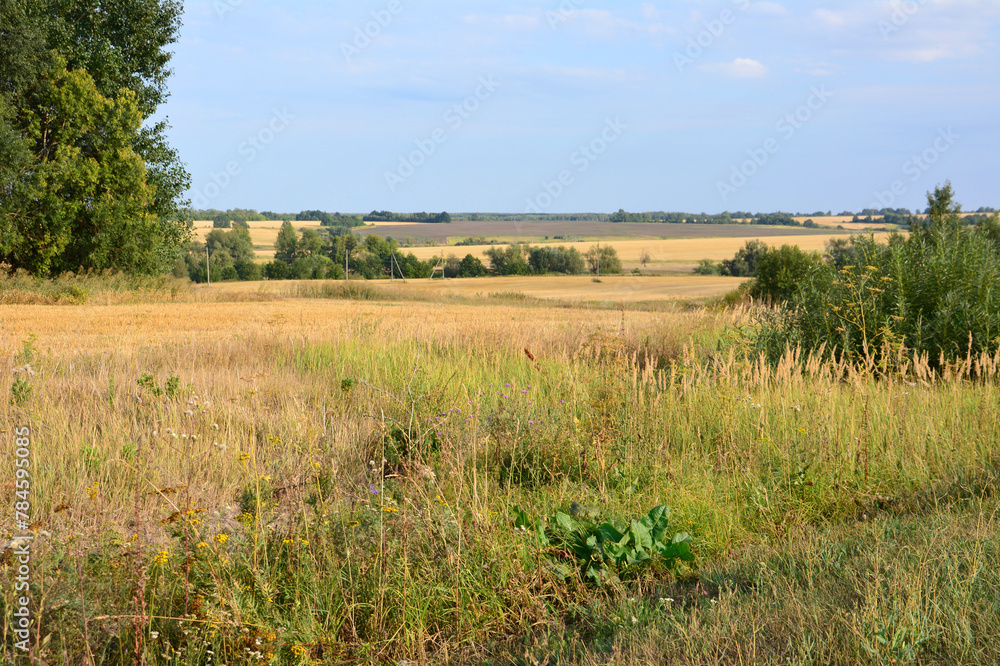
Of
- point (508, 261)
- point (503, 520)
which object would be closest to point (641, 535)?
point (503, 520)

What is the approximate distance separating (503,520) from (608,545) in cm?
59

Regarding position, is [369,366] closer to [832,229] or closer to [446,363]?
[446,363]

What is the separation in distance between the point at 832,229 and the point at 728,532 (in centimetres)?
11310

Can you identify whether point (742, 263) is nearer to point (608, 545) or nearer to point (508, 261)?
point (508, 261)

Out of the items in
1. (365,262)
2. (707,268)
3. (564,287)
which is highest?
(365,262)

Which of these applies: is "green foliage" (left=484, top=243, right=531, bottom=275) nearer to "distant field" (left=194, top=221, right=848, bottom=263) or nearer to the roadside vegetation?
"distant field" (left=194, top=221, right=848, bottom=263)

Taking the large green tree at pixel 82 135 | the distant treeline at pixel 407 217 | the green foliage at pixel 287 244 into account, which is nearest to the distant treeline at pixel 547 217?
the distant treeline at pixel 407 217

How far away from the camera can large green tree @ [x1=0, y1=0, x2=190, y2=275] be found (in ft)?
78.3

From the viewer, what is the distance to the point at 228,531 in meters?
3.86

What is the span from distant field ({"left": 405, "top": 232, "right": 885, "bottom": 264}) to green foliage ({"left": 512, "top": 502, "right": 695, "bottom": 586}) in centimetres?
7597

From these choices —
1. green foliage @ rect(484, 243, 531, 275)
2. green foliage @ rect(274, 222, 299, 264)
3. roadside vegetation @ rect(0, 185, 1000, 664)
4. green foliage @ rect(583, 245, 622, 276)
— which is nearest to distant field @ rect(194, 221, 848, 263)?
green foliage @ rect(484, 243, 531, 275)

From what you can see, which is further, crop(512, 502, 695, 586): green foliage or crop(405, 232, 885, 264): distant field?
crop(405, 232, 885, 264): distant field

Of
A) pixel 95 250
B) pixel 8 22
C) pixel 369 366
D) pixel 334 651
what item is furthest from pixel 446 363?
pixel 95 250

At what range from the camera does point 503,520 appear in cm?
395
